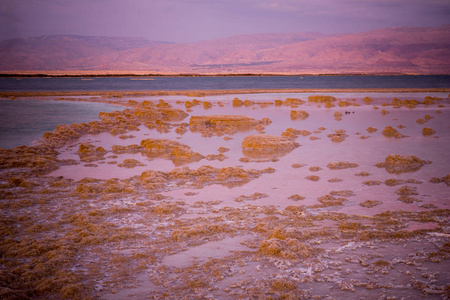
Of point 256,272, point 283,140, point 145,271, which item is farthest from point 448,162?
point 145,271

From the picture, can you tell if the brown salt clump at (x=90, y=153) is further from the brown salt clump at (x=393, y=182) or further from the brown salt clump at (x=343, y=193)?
the brown salt clump at (x=393, y=182)

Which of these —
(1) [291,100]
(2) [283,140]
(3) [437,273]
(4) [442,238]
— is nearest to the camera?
(3) [437,273]

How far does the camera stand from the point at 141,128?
70.2 ft

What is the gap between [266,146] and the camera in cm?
1409

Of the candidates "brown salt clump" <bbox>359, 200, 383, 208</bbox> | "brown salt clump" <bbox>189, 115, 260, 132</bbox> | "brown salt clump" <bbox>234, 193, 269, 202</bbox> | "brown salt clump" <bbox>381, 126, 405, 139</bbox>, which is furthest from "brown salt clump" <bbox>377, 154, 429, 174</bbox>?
"brown salt clump" <bbox>189, 115, 260, 132</bbox>

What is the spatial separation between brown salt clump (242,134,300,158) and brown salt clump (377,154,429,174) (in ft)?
12.1

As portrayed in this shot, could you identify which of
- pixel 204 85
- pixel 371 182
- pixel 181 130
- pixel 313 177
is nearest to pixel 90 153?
pixel 181 130

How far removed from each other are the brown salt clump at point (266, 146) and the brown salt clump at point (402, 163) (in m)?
3.69

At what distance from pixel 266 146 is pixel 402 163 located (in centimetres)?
486

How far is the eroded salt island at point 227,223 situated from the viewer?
4.92m

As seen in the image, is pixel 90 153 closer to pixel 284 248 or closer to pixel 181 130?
pixel 181 130

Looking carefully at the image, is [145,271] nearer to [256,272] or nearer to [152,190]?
[256,272]

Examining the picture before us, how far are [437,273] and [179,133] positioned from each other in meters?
15.3

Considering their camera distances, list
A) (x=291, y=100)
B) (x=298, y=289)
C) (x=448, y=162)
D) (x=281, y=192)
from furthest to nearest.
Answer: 1. (x=291, y=100)
2. (x=448, y=162)
3. (x=281, y=192)
4. (x=298, y=289)
